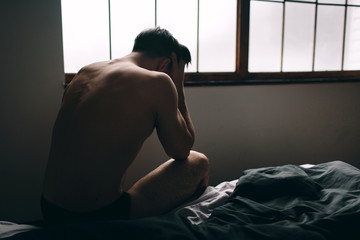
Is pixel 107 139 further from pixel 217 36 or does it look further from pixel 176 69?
pixel 217 36

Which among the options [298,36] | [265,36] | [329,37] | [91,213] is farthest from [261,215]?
[329,37]

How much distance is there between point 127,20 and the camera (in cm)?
208

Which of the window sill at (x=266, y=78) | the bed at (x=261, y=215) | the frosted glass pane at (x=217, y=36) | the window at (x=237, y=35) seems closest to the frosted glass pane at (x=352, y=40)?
the window at (x=237, y=35)

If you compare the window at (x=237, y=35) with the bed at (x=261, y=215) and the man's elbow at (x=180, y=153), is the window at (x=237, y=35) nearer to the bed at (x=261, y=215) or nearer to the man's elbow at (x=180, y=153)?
the man's elbow at (x=180, y=153)

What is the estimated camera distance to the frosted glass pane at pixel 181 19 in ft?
7.05

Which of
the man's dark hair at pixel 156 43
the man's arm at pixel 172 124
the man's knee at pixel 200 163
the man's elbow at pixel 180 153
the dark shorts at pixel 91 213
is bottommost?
the dark shorts at pixel 91 213

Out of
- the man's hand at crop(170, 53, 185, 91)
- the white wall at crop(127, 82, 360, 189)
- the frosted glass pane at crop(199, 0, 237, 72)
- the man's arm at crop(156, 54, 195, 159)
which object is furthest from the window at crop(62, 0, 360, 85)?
the man's arm at crop(156, 54, 195, 159)

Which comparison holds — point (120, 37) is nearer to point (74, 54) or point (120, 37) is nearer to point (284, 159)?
point (74, 54)

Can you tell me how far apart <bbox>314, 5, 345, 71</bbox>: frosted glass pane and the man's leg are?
5.67ft

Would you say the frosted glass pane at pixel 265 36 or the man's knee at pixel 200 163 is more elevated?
the frosted glass pane at pixel 265 36

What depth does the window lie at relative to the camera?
203cm

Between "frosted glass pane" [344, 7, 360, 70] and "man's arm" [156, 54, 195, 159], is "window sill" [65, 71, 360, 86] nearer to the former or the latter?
"frosted glass pane" [344, 7, 360, 70]

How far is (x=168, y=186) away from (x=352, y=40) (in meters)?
2.29

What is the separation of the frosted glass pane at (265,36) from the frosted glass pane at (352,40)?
685 millimetres
